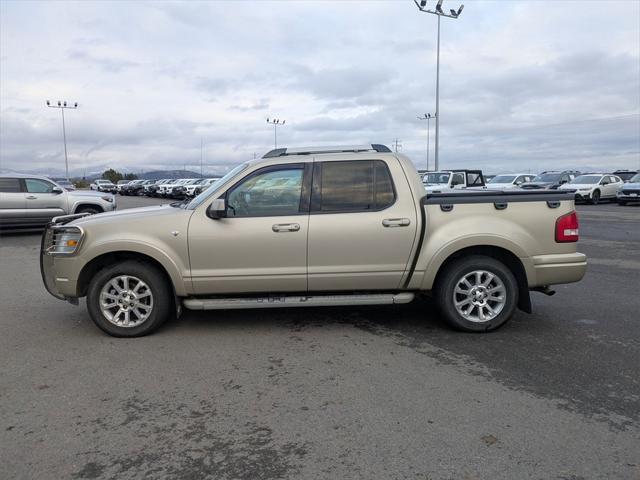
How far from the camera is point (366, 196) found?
5309 millimetres

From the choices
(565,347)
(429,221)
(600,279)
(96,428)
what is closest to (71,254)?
(96,428)

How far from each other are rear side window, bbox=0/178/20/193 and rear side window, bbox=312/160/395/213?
1258 cm

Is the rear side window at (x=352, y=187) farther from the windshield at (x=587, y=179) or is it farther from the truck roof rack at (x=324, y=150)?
the windshield at (x=587, y=179)

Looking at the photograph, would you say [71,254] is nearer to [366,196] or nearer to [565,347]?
[366,196]

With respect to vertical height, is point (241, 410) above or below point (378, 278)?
below

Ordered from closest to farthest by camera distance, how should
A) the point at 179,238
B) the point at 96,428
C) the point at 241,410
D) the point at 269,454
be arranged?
the point at 269,454 → the point at 96,428 → the point at 241,410 → the point at 179,238

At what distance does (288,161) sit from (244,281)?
51.6 inches

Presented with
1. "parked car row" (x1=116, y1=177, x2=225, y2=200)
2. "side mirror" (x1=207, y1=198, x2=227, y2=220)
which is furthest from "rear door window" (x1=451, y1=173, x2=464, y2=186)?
"side mirror" (x1=207, y1=198, x2=227, y2=220)

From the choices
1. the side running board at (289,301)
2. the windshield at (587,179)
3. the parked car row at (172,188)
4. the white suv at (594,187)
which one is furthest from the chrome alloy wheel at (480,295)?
the parked car row at (172,188)

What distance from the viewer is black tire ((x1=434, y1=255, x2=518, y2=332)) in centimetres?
525

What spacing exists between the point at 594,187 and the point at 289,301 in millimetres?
27504

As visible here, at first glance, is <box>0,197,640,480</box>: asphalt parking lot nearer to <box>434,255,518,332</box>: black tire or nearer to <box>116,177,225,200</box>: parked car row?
<box>434,255,518,332</box>: black tire

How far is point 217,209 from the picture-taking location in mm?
5090

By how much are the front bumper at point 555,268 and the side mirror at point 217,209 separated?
314 cm
